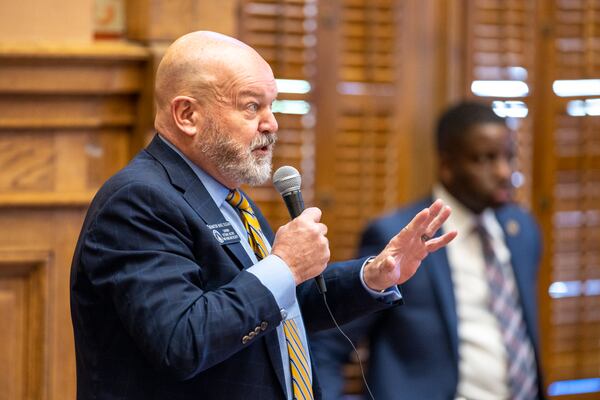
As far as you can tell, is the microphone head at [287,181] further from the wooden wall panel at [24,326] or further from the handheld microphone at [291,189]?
the wooden wall panel at [24,326]

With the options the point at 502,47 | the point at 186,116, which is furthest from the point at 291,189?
the point at 502,47

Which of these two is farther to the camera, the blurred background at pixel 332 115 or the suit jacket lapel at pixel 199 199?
the blurred background at pixel 332 115

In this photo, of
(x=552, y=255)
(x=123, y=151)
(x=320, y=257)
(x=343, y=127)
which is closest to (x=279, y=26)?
(x=343, y=127)

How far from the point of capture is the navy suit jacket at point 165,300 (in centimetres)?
187

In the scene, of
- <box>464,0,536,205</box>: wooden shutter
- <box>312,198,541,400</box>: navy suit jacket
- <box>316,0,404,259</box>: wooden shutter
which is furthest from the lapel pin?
<box>464,0,536,205</box>: wooden shutter

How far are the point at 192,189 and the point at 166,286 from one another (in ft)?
0.81

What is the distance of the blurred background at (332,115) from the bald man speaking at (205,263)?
2.57ft

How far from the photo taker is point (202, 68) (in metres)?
2.09

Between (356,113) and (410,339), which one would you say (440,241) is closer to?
(410,339)

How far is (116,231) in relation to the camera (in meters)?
1.94

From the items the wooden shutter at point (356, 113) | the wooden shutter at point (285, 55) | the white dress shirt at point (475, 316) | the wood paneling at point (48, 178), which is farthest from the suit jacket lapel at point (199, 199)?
the wooden shutter at point (356, 113)

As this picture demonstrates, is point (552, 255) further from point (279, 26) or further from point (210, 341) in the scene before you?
point (210, 341)

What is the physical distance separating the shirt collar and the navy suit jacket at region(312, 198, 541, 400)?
1021 millimetres

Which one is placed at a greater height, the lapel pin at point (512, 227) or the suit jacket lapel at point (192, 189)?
the suit jacket lapel at point (192, 189)
